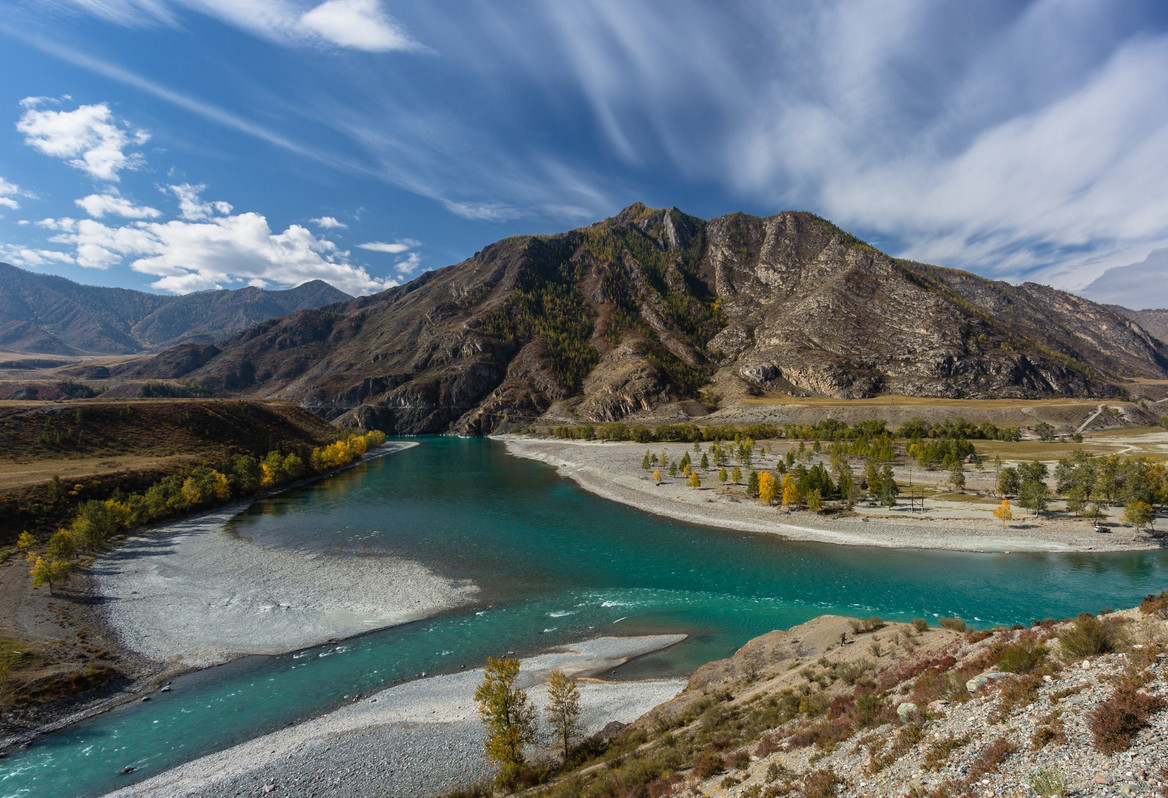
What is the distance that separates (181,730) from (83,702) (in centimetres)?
727

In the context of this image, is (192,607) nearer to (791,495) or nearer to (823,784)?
(823,784)

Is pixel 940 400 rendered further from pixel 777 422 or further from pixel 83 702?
pixel 83 702

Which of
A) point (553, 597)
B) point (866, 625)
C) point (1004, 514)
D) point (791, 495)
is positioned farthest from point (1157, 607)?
point (791, 495)

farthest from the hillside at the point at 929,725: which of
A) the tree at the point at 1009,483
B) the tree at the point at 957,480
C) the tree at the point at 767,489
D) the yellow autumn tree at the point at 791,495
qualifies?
the tree at the point at 957,480

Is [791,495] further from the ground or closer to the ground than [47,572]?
further from the ground

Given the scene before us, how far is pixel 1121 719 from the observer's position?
9156 millimetres

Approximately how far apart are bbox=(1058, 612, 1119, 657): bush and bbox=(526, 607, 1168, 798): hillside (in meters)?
0.04

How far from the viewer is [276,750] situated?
22625mm

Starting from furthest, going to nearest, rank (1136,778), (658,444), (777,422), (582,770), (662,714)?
(777,422) < (658,444) < (662,714) < (582,770) < (1136,778)

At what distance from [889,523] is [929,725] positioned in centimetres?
5328

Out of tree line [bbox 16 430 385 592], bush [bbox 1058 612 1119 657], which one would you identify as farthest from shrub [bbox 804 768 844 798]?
tree line [bbox 16 430 385 592]

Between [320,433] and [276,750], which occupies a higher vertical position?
[320,433]

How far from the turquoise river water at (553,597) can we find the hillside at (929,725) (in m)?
11.3

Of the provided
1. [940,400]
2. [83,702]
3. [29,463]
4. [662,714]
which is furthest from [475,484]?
[940,400]
